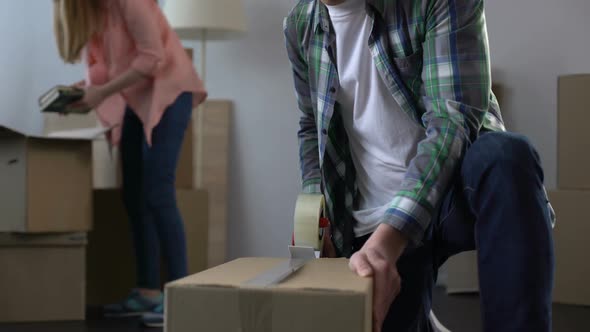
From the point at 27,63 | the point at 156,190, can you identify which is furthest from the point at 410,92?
the point at 27,63

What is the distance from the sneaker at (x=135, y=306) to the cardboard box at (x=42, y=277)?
98 millimetres

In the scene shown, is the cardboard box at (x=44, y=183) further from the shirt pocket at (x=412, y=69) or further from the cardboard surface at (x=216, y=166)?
the shirt pocket at (x=412, y=69)

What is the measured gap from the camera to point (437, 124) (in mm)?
1045

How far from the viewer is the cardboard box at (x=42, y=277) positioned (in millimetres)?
2428

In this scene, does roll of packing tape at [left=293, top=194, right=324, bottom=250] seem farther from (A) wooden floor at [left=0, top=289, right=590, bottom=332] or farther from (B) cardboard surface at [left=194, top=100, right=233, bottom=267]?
(B) cardboard surface at [left=194, top=100, right=233, bottom=267]

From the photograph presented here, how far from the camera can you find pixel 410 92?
120 cm

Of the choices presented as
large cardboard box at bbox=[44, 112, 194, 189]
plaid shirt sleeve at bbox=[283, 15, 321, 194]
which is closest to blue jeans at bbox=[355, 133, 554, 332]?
plaid shirt sleeve at bbox=[283, 15, 321, 194]

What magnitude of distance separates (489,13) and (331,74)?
2.36 metres

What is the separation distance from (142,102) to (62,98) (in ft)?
0.71

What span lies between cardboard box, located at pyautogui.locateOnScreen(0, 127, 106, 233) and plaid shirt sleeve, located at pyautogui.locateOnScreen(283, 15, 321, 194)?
3.99ft

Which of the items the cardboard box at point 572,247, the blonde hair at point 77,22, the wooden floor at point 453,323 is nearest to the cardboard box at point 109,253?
the wooden floor at point 453,323

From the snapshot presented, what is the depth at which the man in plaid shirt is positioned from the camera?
3.24 ft

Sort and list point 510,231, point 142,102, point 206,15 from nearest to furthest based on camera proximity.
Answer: point 510,231 → point 142,102 → point 206,15

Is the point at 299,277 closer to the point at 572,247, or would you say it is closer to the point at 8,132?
the point at 8,132
